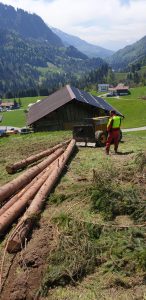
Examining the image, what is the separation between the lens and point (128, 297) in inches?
243

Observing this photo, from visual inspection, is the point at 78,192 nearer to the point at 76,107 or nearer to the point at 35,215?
the point at 35,215

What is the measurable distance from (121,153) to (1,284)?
433 inches

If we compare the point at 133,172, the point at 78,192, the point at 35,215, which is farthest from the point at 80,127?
the point at 35,215

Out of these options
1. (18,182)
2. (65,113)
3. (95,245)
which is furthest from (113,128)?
(65,113)

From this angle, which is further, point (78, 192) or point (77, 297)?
point (78, 192)

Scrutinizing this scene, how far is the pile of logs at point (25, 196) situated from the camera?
334 inches

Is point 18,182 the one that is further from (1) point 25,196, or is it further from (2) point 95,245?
(2) point 95,245

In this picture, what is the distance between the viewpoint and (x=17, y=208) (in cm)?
964

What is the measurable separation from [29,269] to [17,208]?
2.61m

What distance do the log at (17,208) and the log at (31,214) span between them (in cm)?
22

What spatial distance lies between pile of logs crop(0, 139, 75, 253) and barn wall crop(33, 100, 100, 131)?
21530 mm

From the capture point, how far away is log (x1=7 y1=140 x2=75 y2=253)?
8.00 metres

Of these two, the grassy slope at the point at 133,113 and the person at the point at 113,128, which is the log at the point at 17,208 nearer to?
the person at the point at 113,128

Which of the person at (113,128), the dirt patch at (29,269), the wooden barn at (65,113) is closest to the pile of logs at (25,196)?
the dirt patch at (29,269)
